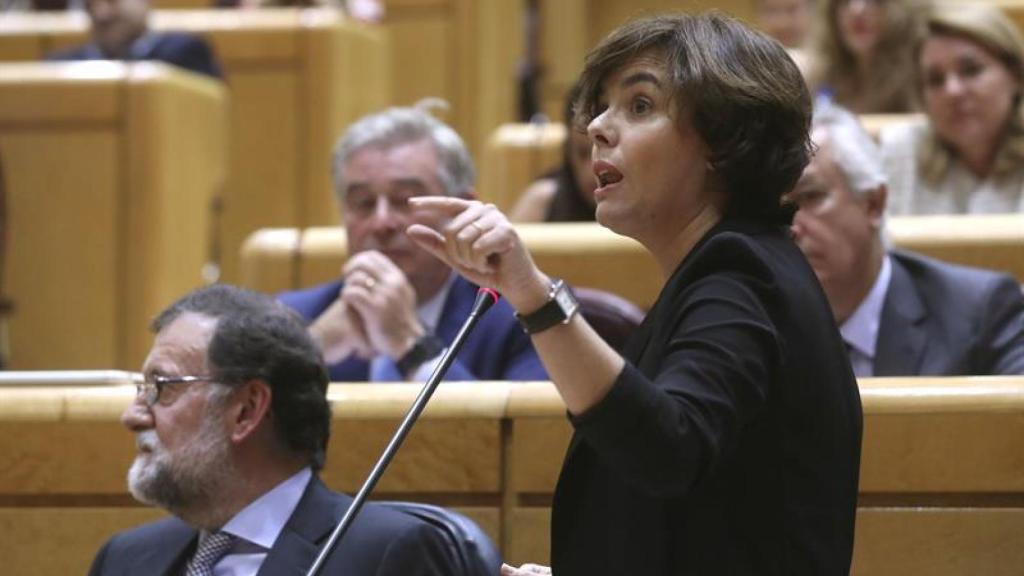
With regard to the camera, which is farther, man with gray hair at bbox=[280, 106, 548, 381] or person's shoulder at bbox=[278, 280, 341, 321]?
person's shoulder at bbox=[278, 280, 341, 321]

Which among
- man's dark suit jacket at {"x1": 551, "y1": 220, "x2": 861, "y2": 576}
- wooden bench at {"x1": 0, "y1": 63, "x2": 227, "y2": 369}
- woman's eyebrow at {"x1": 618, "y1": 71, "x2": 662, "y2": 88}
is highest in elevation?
woman's eyebrow at {"x1": 618, "y1": 71, "x2": 662, "y2": 88}

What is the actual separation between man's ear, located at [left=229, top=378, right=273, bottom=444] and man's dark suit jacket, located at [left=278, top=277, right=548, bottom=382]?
0.40 m

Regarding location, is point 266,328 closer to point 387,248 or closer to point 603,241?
point 387,248

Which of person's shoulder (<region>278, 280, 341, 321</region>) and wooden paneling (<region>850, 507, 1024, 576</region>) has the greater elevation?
wooden paneling (<region>850, 507, 1024, 576</region>)

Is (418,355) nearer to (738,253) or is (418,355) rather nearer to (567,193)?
(567,193)

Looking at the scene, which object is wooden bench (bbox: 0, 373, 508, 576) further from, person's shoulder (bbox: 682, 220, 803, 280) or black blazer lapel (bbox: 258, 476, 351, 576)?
person's shoulder (bbox: 682, 220, 803, 280)

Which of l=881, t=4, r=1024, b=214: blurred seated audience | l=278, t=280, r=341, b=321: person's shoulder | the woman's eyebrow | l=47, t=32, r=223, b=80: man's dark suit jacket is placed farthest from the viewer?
l=47, t=32, r=223, b=80: man's dark suit jacket

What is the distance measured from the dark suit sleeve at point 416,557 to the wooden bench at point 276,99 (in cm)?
269

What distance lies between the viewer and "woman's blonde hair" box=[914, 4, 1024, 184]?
319cm

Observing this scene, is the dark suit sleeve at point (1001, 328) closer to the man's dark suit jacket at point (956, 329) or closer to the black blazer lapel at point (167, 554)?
the man's dark suit jacket at point (956, 329)

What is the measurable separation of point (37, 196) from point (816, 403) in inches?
110

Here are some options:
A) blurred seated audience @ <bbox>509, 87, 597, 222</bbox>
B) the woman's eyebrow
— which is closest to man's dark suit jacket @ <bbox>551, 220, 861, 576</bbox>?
the woman's eyebrow

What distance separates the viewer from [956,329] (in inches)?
91.7

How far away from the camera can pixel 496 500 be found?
6.33 feet
